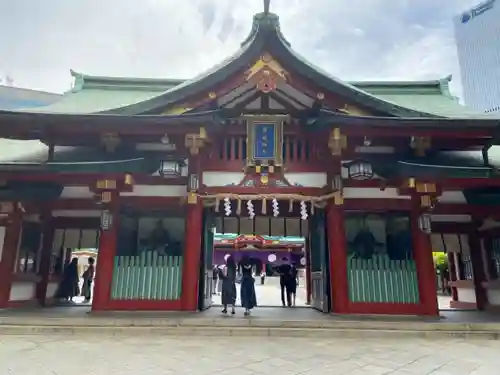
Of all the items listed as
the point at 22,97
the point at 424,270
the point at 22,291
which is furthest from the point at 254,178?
the point at 22,97

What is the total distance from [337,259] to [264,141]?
3.61 m

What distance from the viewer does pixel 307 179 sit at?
10.8 metres

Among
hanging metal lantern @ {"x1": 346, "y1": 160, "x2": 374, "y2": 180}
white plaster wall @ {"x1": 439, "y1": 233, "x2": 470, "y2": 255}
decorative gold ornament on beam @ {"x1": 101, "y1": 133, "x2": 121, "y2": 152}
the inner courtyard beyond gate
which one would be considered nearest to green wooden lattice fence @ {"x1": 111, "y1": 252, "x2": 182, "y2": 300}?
the inner courtyard beyond gate

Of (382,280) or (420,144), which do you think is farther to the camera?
(420,144)

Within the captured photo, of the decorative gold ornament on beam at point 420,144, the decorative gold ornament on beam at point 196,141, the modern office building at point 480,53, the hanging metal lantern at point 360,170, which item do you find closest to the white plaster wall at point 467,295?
the decorative gold ornament on beam at point 420,144

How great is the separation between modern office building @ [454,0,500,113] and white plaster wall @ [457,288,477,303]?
361 ft

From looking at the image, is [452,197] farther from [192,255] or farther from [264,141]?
[192,255]

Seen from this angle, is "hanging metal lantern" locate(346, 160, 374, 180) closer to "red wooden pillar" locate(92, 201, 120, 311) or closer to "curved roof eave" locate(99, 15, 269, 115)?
"curved roof eave" locate(99, 15, 269, 115)

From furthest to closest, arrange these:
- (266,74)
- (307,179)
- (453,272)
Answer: (453,272), (307,179), (266,74)

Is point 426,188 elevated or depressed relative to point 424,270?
elevated

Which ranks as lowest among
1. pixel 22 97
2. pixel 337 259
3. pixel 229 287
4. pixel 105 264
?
pixel 229 287

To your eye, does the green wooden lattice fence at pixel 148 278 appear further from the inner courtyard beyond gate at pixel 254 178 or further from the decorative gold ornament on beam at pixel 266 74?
the decorative gold ornament on beam at pixel 266 74

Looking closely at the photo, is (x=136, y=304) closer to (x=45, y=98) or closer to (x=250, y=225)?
(x=250, y=225)

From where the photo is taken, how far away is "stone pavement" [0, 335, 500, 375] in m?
5.59
